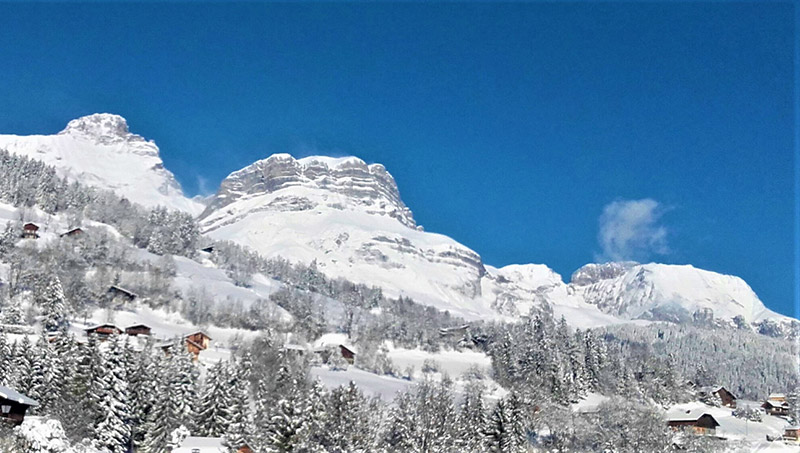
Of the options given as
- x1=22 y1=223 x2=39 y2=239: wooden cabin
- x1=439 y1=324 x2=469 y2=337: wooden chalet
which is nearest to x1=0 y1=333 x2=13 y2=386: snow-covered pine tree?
x1=22 y1=223 x2=39 y2=239: wooden cabin

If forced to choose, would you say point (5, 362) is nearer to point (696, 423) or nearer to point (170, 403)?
point (170, 403)

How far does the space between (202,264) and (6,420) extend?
128 meters

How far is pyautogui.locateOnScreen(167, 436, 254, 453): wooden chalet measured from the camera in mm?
53178

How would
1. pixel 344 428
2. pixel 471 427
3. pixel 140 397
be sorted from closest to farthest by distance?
pixel 344 428 < pixel 140 397 < pixel 471 427

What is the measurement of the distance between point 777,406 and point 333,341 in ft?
214

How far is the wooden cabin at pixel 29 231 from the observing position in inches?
5418

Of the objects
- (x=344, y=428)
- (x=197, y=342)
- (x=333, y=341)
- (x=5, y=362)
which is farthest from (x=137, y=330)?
(x=344, y=428)

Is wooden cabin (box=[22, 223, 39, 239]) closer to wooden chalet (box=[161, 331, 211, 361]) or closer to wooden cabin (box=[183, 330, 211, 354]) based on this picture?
wooden chalet (box=[161, 331, 211, 361])

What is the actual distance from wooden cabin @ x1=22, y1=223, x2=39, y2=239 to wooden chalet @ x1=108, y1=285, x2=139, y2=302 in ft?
90.4

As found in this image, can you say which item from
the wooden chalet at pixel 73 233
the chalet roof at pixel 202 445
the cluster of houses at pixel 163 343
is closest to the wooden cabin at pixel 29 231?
the wooden chalet at pixel 73 233

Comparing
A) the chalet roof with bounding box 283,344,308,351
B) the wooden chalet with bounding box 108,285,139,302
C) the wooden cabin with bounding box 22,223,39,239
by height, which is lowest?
the chalet roof with bounding box 283,344,308,351

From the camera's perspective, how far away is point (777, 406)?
386 ft

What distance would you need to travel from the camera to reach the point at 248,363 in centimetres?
7100

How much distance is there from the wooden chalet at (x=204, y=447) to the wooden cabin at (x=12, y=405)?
1230cm
